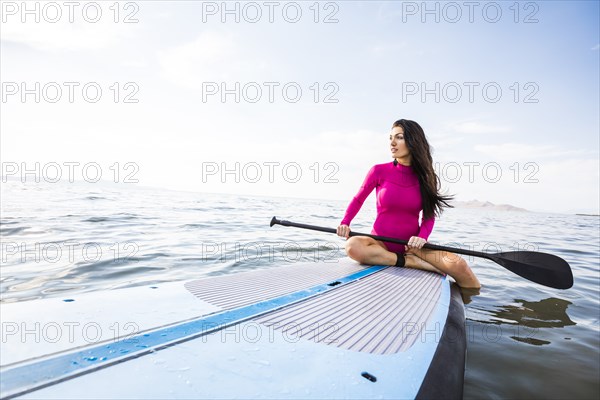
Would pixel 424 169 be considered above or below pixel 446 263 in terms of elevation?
above

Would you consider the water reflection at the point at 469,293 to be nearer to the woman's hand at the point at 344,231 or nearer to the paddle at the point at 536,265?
the paddle at the point at 536,265

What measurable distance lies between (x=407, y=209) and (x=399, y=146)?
29.0 inches

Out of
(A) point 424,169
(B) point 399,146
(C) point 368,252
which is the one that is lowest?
(C) point 368,252

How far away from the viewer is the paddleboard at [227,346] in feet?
3.34

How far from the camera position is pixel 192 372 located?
42.8 inches

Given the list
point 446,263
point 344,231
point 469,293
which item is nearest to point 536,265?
point 469,293

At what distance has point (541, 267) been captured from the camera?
3199 mm

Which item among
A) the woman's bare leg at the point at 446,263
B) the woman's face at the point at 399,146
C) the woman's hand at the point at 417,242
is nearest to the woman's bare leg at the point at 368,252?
the woman's bare leg at the point at 446,263

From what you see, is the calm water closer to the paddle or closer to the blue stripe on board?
the paddle

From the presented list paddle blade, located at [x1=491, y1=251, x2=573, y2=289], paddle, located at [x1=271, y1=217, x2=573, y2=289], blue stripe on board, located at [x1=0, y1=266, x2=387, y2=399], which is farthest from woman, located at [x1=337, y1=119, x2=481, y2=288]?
blue stripe on board, located at [x1=0, y1=266, x2=387, y2=399]

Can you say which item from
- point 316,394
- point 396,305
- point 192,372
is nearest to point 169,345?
point 192,372

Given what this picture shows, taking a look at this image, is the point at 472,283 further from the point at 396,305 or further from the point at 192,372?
the point at 192,372

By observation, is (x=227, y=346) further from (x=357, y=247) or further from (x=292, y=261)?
(x=292, y=261)

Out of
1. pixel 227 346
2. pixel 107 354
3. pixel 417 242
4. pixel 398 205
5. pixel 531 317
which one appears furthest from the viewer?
pixel 398 205
